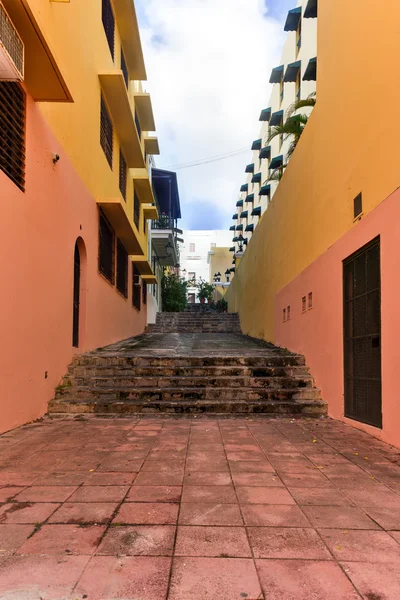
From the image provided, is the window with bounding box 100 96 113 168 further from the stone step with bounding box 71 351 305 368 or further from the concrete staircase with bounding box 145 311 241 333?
the concrete staircase with bounding box 145 311 241 333

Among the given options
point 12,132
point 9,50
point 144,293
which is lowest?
point 144,293

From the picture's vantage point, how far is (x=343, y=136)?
5.81m

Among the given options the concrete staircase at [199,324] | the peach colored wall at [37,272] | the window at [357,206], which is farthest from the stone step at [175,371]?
the concrete staircase at [199,324]

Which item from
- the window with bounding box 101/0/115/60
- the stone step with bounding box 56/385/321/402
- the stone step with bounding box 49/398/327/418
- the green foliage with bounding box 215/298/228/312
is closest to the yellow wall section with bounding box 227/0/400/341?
the stone step with bounding box 56/385/321/402

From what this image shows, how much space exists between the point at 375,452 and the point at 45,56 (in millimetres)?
5321

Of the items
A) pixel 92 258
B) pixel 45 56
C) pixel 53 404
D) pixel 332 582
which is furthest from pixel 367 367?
pixel 92 258

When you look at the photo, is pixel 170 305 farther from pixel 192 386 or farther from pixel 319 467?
pixel 319 467

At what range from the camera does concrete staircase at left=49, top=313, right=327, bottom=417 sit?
A: 6.05m

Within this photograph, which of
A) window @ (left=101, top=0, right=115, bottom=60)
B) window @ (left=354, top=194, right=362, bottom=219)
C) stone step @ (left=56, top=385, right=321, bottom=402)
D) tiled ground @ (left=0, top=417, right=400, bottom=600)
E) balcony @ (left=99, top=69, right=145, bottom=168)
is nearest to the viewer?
tiled ground @ (left=0, top=417, right=400, bottom=600)

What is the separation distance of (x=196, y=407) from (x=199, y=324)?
12.3 metres

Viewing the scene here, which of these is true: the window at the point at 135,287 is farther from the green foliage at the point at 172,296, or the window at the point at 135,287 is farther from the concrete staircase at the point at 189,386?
the green foliage at the point at 172,296

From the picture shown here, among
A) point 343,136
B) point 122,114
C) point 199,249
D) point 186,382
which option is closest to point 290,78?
point 122,114

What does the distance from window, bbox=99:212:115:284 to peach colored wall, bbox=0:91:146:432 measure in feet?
4.95

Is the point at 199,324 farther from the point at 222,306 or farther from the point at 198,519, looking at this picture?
the point at 198,519
